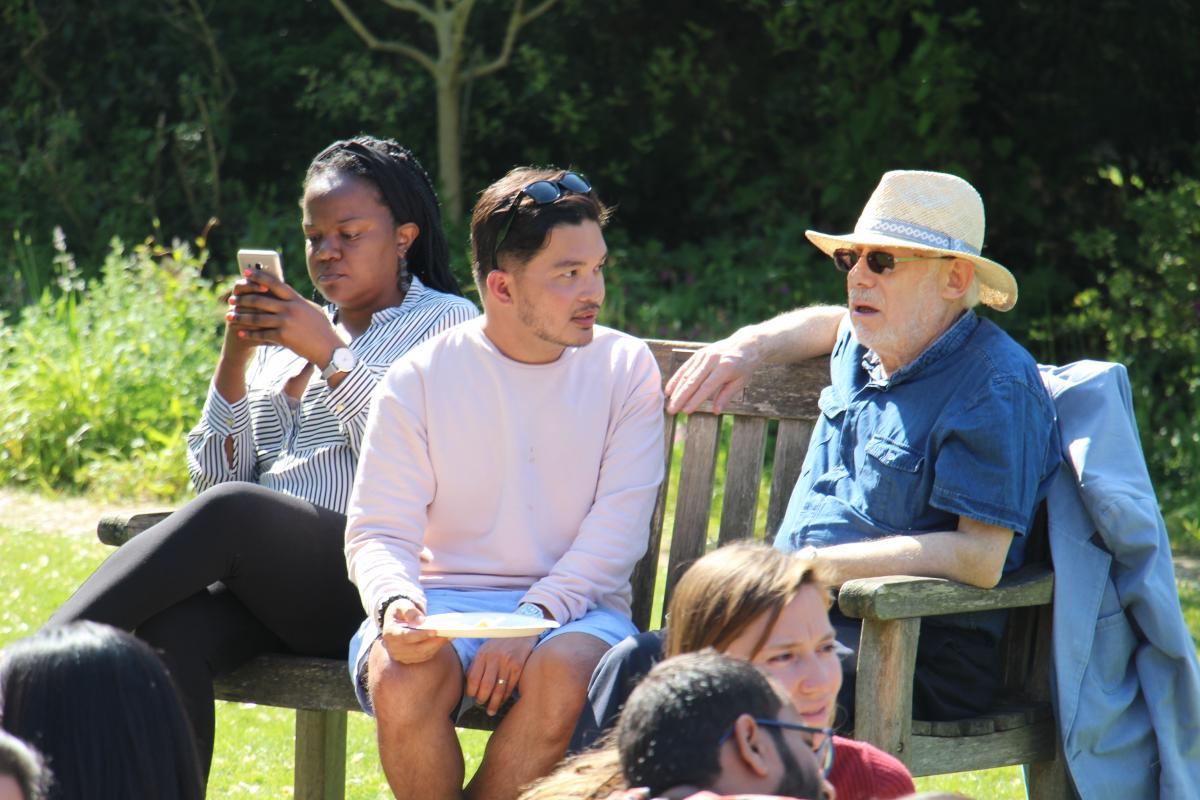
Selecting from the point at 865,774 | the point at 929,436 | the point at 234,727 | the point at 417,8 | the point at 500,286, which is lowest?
the point at 234,727

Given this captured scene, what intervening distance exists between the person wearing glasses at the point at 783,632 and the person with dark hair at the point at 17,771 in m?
1.12

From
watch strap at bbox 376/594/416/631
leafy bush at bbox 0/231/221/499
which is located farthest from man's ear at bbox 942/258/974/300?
leafy bush at bbox 0/231/221/499

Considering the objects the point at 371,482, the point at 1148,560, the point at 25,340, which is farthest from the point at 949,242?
the point at 25,340

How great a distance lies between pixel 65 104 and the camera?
1075 cm

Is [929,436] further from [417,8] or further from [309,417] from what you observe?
[417,8]

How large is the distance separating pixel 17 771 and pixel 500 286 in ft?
5.81

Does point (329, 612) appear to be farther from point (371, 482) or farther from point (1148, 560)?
point (1148, 560)

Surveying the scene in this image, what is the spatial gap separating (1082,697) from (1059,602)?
183 millimetres

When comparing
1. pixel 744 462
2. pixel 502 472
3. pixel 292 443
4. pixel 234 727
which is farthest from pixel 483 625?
pixel 234 727

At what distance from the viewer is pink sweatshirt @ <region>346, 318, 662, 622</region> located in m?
3.20

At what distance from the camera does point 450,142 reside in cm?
1006

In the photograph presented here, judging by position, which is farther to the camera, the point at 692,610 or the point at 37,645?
the point at 692,610

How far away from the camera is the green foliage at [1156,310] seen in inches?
311

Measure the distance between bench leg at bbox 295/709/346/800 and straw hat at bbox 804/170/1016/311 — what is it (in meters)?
1.61
